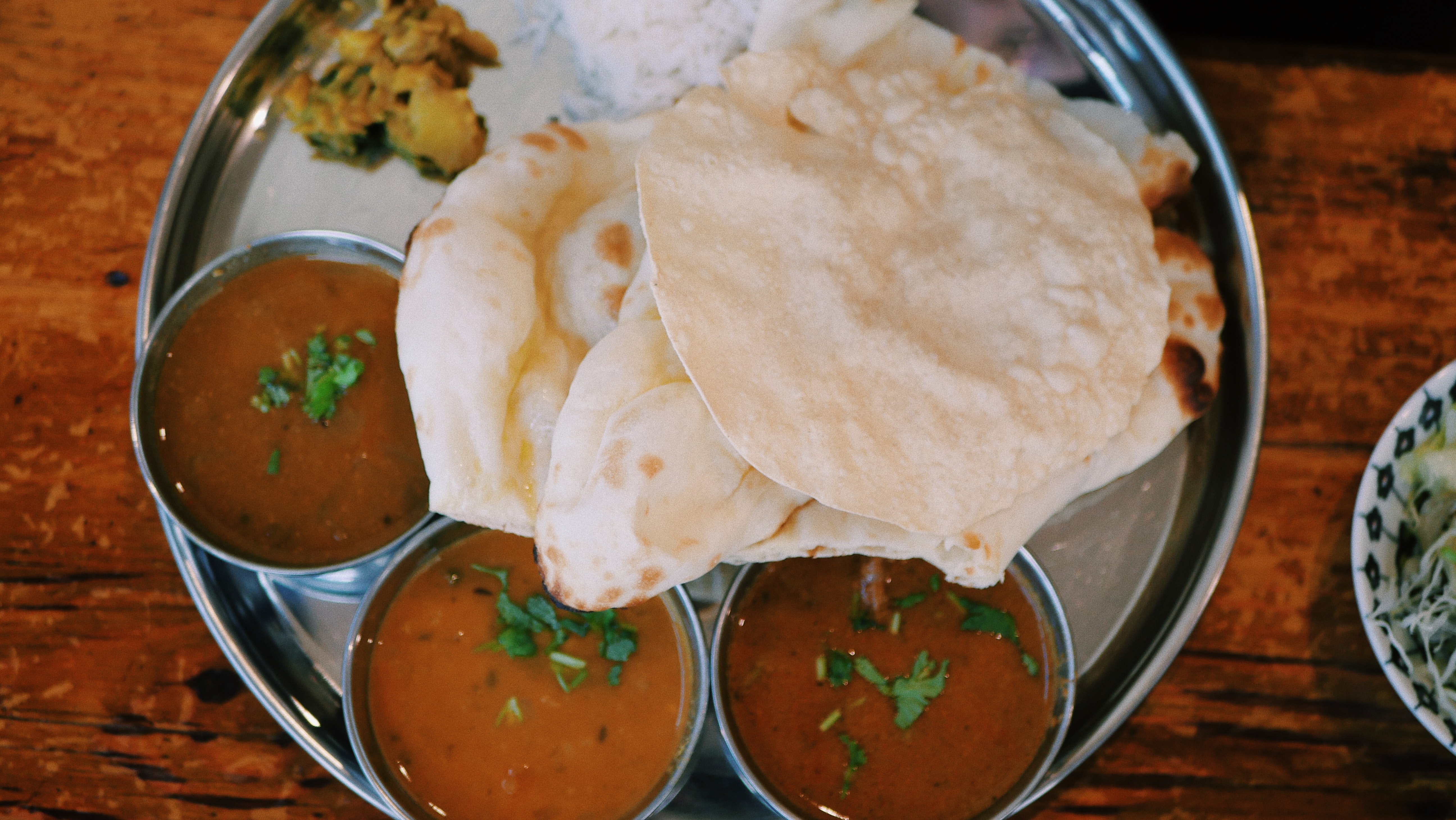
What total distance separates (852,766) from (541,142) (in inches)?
51.4

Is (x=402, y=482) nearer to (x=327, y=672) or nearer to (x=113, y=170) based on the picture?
(x=327, y=672)

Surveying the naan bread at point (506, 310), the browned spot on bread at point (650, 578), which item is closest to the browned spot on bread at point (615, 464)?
the browned spot on bread at point (650, 578)

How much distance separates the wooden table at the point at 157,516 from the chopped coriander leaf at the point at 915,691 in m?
0.47

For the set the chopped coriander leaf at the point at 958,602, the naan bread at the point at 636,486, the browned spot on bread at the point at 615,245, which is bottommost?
the chopped coriander leaf at the point at 958,602

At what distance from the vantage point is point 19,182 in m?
2.07

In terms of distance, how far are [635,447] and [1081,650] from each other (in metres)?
1.08

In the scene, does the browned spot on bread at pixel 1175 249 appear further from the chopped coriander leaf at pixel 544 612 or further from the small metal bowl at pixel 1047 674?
the chopped coriander leaf at pixel 544 612

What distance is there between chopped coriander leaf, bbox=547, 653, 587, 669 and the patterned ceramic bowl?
1455mm

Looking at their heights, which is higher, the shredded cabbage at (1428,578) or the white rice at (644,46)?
the white rice at (644,46)

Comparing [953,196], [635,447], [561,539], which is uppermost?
[953,196]

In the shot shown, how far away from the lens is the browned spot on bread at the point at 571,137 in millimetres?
1756

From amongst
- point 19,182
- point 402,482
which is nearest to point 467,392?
point 402,482

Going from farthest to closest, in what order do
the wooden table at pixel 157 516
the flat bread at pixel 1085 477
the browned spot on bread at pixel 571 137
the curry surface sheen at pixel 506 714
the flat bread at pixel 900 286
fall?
the wooden table at pixel 157 516 → the browned spot on bread at pixel 571 137 → the curry surface sheen at pixel 506 714 → the flat bread at pixel 1085 477 → the flat bread at pixel 900 286

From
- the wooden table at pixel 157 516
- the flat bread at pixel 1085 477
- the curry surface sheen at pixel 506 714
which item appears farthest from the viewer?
the wooden table at pixel 157 516
